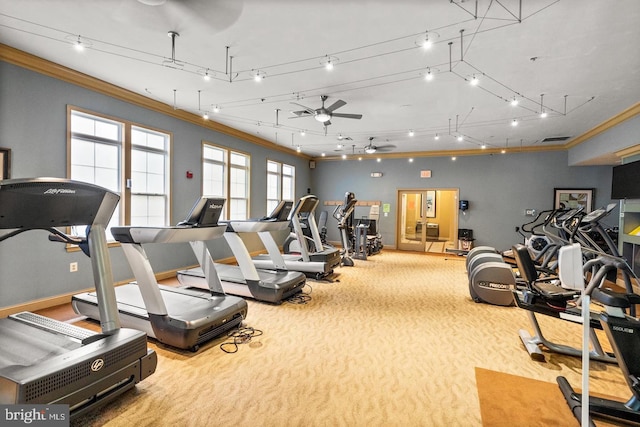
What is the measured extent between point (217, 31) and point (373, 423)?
3.95 m

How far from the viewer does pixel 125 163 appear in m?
5.35

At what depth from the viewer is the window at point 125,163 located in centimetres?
479

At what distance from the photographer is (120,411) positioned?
225cm

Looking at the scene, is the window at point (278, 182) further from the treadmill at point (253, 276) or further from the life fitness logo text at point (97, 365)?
the life fitness logo text at point (97, 365)

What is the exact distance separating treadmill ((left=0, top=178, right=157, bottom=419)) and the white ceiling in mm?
1968

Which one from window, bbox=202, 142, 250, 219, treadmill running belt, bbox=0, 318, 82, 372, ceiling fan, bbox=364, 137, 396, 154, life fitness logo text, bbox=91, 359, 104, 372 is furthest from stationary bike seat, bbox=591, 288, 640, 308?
ceiling fan, bbox=364, 137, 396, 154

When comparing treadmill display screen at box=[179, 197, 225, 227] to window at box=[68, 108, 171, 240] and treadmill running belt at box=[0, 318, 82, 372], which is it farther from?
window at box=[68, 108, 171, 240]

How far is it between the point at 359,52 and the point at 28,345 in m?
4.34

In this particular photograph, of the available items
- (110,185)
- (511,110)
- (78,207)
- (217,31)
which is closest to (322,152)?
(511,110)

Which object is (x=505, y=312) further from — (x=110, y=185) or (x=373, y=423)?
(x=110, y=185)

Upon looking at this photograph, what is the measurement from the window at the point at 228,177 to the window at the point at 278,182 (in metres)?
1.18

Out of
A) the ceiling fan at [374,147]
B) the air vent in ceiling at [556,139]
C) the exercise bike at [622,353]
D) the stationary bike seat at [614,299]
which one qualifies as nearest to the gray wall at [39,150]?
the ceiling fan at [374,147]

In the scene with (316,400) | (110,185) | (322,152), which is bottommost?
(316,400)

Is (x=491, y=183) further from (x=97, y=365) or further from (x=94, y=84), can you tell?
(x=97, y=365)
